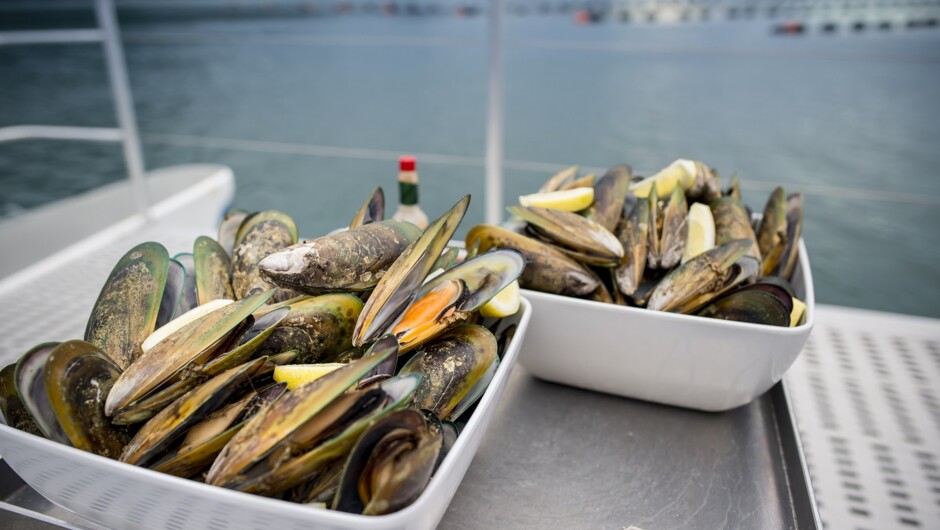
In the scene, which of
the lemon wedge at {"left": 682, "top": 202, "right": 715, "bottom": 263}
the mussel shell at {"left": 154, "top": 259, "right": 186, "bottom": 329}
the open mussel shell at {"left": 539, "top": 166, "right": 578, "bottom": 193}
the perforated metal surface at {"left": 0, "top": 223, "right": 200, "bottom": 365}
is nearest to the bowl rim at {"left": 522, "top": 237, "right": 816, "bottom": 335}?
the lemon wedge at {"left": 682, "top": 202, "right": 715, "bottom": 263}

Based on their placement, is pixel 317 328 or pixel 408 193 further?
pixel 408 193

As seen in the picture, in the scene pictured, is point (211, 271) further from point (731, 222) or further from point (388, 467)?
point (731, 222)

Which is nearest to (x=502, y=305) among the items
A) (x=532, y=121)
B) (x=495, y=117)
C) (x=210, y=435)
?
(x=210, y=435)

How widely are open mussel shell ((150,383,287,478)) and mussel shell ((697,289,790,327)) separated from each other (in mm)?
430

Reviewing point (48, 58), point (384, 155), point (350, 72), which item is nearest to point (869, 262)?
point (384, 155)

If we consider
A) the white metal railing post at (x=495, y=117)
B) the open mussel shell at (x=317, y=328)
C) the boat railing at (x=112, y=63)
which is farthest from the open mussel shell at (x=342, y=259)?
the boat railing at (x=112, y=63)

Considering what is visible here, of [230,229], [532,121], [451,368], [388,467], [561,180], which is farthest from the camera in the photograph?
[532,121]

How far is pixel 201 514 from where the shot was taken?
0.37 m

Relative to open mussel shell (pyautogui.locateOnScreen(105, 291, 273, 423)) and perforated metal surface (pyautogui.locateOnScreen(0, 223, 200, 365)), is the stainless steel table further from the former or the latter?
perforated metal surface (pyautogui.locateOnScreen(0, 223, 200, 365))

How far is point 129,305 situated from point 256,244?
13 centimetres

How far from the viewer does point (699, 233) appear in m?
0.65

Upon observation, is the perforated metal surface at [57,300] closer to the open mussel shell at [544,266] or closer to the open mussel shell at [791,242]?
the open mussel shell at [544,266]

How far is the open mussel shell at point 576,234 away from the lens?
2.03ft

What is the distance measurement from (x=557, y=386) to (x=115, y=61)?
5.30 ft
